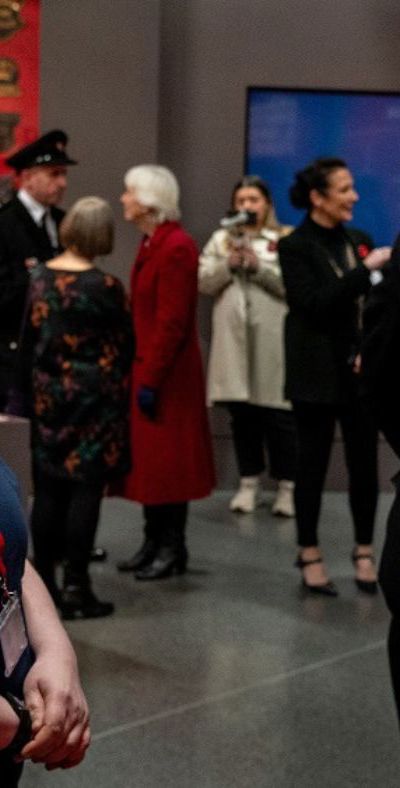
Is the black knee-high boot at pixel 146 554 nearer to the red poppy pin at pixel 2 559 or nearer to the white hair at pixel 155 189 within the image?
the white hair at pixel 155 189

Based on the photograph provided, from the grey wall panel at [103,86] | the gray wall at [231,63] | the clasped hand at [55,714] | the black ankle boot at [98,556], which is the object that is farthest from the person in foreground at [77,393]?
the clasped hand at [55,714]

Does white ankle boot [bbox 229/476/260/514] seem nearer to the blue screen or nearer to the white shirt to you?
the blue screen

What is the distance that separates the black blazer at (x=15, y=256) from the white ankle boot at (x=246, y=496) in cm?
167

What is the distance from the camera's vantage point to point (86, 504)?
14.6 feet

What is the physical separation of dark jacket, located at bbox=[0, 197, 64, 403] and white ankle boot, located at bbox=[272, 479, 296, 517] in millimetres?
1675

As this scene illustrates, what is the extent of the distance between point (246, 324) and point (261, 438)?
529 mm

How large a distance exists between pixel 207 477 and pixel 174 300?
2.34 ft

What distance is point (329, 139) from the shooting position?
695 centimetres

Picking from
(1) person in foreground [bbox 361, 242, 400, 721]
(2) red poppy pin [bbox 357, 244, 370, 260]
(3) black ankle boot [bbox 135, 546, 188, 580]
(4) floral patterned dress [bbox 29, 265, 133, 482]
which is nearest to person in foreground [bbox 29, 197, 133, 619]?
(4) floral patterned dress [bbox 29, 265, 133, 482]

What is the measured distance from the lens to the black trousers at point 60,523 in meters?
A: 4.44

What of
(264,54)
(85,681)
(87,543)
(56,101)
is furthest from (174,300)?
(264,54)

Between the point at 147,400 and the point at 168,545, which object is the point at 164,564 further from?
the point at 147,400

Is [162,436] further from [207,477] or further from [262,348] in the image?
[262,348]

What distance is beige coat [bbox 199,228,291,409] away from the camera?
6246 millimetres
